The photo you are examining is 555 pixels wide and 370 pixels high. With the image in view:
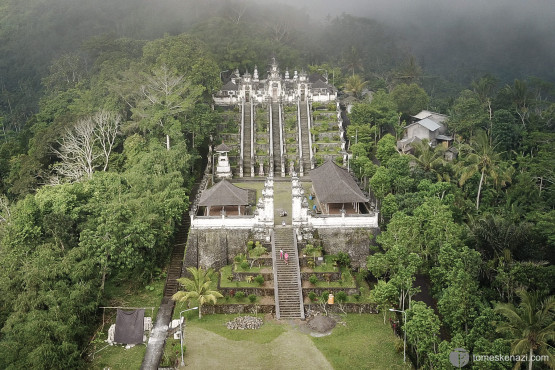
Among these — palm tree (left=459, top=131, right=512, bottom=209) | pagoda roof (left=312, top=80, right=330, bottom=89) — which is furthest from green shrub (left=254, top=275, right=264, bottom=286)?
pagoda roof (left=312, top=80, right=330, bottom=89)

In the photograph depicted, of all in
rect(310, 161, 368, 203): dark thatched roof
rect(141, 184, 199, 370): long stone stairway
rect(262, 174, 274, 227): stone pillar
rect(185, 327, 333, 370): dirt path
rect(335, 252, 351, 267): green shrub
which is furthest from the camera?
rect(310, 161, 368, 203): dark thatched roof

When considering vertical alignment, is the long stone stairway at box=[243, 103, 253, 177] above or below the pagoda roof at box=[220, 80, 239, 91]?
below

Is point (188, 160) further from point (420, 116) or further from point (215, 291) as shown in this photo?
point (420, 116)

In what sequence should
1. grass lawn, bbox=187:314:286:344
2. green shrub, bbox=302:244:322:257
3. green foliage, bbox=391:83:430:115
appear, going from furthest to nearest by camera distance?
green foliage, bbox=391:83:430:115 → green shrub, bbox=302:244:322:257 → grass lawn, bbox=187:314:286:344

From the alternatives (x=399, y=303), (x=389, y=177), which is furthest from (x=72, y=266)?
(x=389, y=177)

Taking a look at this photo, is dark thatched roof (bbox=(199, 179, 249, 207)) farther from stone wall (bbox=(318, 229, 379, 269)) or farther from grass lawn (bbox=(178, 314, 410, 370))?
grass lawn (bbox=(178, 314, 410, 370))
